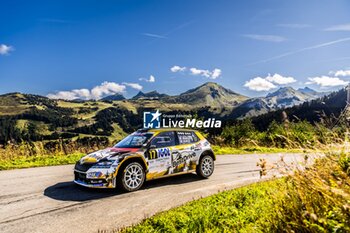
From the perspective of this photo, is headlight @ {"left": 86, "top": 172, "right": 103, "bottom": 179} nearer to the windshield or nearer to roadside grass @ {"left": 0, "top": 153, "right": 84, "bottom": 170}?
the windshield

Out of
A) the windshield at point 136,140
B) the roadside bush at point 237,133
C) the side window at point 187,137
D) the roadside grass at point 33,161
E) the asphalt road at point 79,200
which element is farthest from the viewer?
the roadside bush at point 237,133

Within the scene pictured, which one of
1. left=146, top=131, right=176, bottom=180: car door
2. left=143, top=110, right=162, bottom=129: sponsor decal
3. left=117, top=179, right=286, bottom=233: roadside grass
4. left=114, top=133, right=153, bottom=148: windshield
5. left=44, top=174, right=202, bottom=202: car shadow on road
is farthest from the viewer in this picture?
left=143, top=110, right=162, bottom=129: sponsor decal

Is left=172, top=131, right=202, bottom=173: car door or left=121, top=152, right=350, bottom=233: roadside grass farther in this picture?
left=172, top=131, right=202, bottom=173: car door

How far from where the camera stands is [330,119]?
7.36m

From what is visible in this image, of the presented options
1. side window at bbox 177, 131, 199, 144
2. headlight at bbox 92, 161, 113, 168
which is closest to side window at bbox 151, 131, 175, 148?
side window at bbox 177, 131, 199, 144

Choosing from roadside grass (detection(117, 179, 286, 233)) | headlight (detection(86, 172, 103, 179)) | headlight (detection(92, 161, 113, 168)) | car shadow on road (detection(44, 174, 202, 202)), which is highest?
headlight (detection(92, 161, 113, 168))

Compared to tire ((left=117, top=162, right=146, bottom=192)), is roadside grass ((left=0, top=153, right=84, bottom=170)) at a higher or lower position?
higher

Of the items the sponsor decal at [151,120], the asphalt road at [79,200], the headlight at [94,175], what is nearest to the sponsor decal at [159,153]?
the asphalt road at [79,200]

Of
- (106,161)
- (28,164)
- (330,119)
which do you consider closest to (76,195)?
(106,161)

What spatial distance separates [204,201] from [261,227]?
7.63 feet

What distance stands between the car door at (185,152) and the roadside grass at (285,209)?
2.62m

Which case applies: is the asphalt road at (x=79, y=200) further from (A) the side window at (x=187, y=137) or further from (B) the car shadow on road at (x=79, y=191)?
(A) the side window at (x=187, y=137)

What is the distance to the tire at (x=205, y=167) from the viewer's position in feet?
32.0

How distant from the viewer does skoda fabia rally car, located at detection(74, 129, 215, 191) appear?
750 cm
